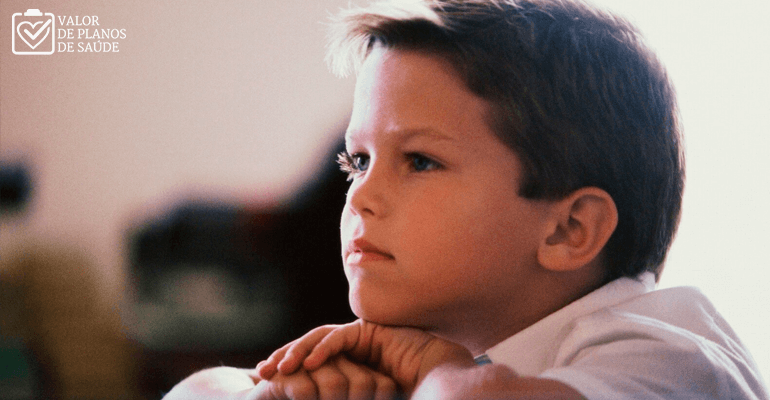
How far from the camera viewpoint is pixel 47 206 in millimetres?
600

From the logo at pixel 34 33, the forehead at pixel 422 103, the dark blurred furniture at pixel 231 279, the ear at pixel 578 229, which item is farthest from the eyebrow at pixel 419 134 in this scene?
the logo at pixel 34 33

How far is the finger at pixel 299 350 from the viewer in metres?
0.43

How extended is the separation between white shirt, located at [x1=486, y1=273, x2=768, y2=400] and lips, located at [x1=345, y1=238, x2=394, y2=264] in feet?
0.43

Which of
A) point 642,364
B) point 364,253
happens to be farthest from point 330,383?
point 642,364

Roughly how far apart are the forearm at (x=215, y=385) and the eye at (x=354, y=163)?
229 mm

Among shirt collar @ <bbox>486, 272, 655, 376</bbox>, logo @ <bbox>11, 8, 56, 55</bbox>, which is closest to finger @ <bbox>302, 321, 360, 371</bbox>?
shirt collar @ <bbox>486, 272, 655, 376</bbox>

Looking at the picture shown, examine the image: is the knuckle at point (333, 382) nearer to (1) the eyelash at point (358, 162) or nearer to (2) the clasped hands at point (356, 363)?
(2) the clasped hands at point (356, 363)

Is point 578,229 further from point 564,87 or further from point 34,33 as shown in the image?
point 34,33

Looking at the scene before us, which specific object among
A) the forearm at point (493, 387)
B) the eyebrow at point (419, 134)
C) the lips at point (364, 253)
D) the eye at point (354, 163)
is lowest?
the forearm at point (493, 387)

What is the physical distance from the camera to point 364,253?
0.48 meters

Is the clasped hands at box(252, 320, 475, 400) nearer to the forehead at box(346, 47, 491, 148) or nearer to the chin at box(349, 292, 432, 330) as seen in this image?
the chin at box(349, 292, 432, 330)

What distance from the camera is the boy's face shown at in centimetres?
46

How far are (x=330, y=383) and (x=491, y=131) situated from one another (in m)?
0.24

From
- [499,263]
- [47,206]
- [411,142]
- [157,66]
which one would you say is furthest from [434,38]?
[47,206]
